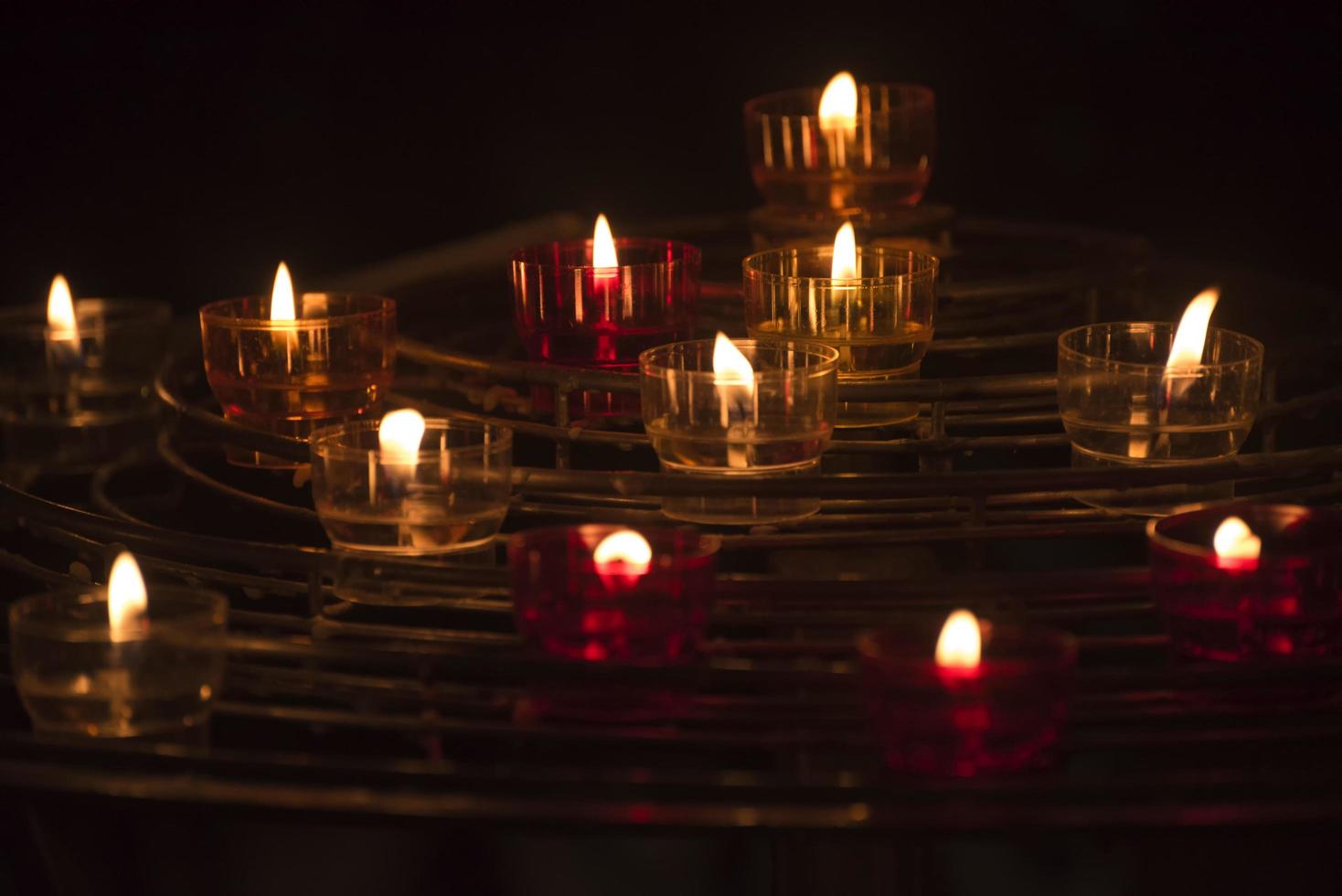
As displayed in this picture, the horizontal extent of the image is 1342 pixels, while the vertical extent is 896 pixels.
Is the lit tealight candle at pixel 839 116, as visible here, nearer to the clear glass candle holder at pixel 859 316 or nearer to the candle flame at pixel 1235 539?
the clear glass candle holder at pixel 859 316

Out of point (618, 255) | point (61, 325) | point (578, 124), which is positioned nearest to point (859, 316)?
point (618, 255)

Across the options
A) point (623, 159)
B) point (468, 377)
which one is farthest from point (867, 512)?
point (623, 159)

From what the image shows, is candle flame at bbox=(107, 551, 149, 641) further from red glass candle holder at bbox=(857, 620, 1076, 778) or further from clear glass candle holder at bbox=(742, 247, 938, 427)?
clear glass candle holder at bbox=(742, 247, 938, 427)

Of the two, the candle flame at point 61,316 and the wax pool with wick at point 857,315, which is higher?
the candle flame at point 61,316

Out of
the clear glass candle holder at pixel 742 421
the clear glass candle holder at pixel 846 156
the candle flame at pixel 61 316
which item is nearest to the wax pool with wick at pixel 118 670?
the clear glass candle holder at pixel 742 421

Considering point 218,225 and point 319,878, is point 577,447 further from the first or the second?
point 218,225

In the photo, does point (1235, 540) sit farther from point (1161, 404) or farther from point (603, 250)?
point (603, 250)
